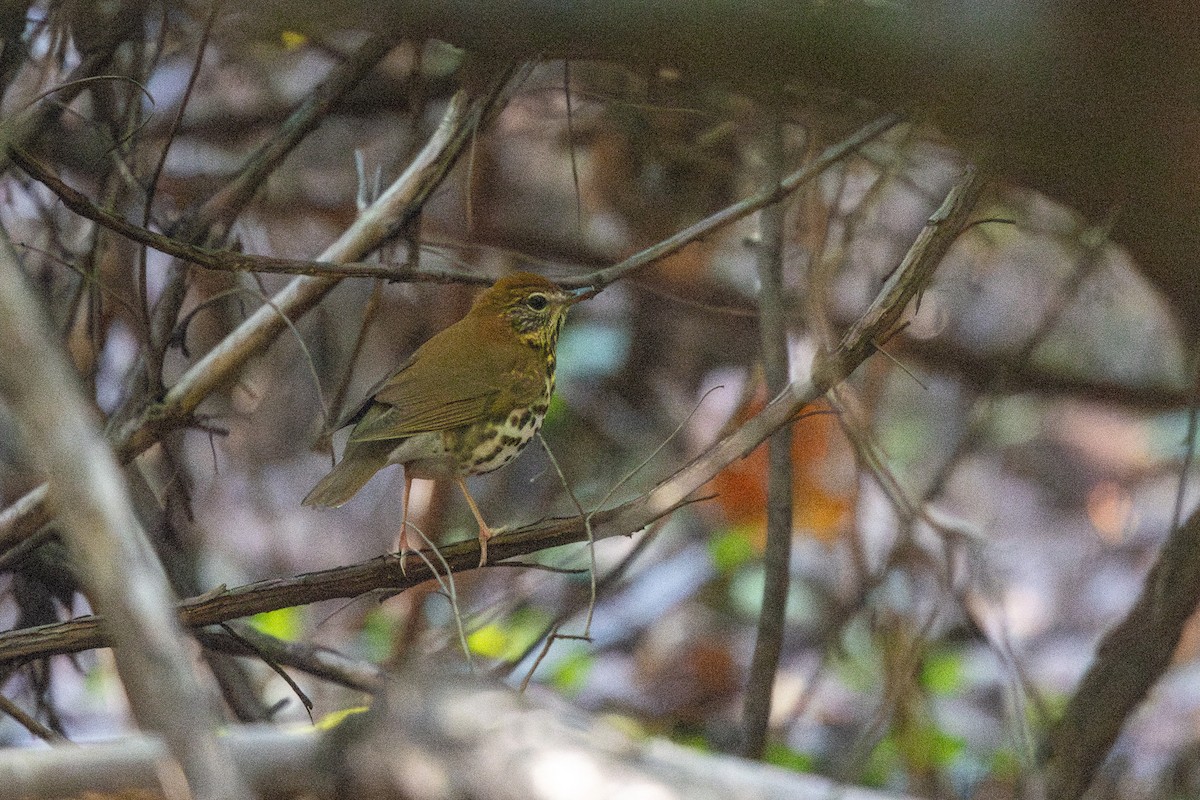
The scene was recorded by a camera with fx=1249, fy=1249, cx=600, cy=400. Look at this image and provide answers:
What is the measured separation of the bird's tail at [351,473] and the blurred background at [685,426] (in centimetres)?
108

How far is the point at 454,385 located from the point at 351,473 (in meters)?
0.41

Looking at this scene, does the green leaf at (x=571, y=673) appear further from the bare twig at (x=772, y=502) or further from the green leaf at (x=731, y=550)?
the bare twig at (x=772, y=502)

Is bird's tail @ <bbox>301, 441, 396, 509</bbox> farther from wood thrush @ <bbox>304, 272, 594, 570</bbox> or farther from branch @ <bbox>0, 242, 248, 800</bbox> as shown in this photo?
branch @ <bbox>0, 242, 248, 800</bbox>

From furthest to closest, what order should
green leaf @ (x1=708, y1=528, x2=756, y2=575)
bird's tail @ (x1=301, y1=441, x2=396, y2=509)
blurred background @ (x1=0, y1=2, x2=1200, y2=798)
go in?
green leaf @ (x1=708, y1=528, x2=756, y2=575)
blurred background @ (x1=0, y1=2, x2=1200, y2=798)
bird's tail @ (x1=301, y1=441, x2=396, y2=509)

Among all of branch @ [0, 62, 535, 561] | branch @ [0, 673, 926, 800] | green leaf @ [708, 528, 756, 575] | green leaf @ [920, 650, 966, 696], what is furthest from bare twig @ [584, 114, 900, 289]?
green leaf @ [708, 528, 756, 575]

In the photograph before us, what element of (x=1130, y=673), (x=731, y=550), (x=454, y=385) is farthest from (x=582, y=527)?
(x=731, y=550)

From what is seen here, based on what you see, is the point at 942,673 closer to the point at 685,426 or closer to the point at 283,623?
the point at 685,426

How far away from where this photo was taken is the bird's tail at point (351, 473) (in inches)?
112

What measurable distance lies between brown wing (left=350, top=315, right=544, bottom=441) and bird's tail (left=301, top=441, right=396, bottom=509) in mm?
48

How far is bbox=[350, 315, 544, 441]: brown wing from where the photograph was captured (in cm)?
305

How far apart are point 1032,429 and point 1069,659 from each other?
1500 mm

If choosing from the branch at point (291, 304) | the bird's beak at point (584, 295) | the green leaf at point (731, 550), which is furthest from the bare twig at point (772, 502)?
the green leaf at point (731, 550)

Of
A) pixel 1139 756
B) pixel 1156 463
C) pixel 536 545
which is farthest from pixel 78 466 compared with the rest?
pixel 1156 463

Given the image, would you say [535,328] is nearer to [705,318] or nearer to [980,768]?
[980,768]
